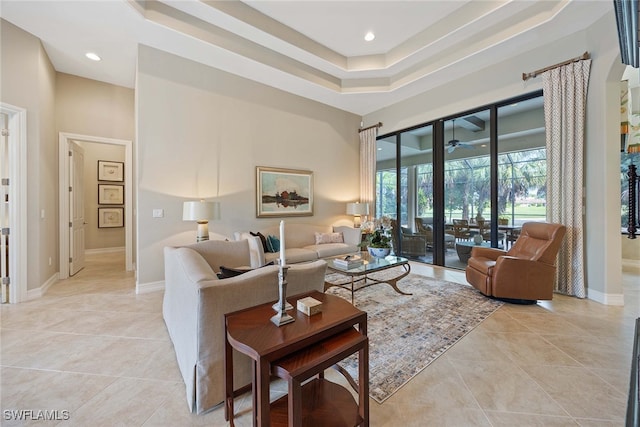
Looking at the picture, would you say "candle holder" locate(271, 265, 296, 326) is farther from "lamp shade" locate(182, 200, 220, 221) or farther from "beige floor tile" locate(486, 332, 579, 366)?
"lamp shade" locate(182, 200, 220, 221)

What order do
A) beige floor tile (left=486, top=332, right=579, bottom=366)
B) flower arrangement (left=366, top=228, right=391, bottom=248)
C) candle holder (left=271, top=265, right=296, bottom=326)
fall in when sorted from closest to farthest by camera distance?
candle holder (left=271, top=265, right=296, bottom=326)
beige floor tile (left=486, top=332, right=579, bottom=366)
flower arrangement (left=366, top=228, right=391, bottom=248)

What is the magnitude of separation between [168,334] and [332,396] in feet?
6.05

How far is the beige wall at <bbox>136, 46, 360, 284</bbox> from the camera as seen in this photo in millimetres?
3793

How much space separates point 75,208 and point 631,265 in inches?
410

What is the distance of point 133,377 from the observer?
1895mm

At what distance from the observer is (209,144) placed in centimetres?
434

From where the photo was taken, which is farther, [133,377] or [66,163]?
[66,163]

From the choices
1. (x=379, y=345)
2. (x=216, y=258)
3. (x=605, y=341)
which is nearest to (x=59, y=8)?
(x=216, y=258)

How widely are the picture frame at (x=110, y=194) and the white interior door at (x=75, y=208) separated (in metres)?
1.45

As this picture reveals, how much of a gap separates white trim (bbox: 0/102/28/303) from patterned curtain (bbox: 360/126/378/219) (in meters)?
5.71

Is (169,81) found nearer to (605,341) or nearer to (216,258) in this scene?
(216,258)

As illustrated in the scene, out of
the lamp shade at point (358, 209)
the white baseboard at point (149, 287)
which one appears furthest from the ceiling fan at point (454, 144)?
the white baseboard at point (149, 287)

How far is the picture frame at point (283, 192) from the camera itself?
4.93 meters

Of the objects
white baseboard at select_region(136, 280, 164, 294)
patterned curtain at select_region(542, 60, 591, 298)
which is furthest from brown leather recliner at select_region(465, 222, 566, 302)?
white baseboard at select_region(136, 280, 164, 294)
